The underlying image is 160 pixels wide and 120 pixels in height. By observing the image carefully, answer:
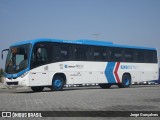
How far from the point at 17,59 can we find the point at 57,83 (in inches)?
118

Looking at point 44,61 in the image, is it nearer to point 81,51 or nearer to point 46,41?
point 46,41

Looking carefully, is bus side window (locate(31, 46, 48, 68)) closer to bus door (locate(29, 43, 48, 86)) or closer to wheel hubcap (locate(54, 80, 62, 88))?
bus door (locate(29, 43, 48, 86))

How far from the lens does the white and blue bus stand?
20469 mm

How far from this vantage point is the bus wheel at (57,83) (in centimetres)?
2186

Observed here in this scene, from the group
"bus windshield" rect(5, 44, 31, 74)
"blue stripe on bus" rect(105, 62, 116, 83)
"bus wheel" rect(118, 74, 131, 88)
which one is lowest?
"bus wheel" rect(118, 74, 131, 88)

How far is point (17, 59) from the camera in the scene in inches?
827

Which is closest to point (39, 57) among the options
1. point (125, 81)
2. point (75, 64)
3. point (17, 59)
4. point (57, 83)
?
point (17, 59)

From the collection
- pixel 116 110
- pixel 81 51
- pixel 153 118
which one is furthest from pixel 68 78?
pixel 153 118

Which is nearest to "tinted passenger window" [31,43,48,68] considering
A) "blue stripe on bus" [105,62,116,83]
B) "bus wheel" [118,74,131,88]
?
"blue stripe on bus" [105,62,116,83]

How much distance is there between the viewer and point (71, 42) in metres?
23.1

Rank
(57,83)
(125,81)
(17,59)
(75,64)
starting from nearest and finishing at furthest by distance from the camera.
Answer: (17,59) < (57,83) < (75,64) < (125,81)

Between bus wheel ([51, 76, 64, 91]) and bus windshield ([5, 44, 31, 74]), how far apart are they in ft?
8.29

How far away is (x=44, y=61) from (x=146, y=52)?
11.4 metres

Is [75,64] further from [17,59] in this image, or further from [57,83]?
[17,59]
